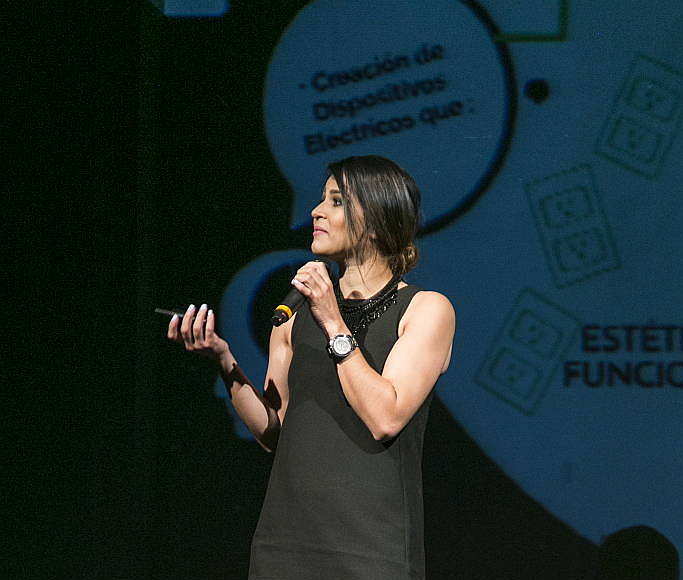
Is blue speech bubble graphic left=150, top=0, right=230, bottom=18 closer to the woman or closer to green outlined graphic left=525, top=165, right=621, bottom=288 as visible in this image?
green outlined graphic left=525, top=165, right=621, bottom=288

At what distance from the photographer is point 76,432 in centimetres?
273

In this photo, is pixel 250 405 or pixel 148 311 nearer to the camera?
pixel 250 405

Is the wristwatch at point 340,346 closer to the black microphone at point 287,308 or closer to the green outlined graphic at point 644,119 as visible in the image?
the black microphone at point 287,308

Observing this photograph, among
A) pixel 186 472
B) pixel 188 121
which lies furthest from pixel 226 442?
pixel 188 121

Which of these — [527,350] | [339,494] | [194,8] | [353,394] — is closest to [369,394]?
[353,394]

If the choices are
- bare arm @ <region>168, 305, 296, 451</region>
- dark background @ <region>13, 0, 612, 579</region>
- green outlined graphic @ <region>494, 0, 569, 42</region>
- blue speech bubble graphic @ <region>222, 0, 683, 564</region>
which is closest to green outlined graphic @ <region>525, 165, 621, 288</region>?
blue speech bubble graphic @ <region>222, 0, 683, 564</region>

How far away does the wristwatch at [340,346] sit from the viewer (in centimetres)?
153

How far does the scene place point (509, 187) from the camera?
281cm

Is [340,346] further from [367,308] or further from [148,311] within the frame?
[148,311]

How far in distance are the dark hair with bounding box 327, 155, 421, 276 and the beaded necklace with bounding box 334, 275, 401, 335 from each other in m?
0.07

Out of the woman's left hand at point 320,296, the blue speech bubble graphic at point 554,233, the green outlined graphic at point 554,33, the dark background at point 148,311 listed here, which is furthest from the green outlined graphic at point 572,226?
the woman's left hand at point 320,296

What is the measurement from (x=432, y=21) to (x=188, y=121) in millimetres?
911

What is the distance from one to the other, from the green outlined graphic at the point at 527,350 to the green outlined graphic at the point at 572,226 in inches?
4.6

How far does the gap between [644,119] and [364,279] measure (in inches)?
59.1
